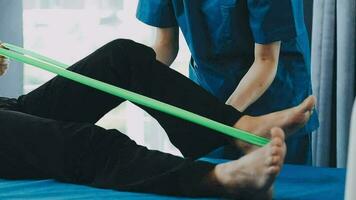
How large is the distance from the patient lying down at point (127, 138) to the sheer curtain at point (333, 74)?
689 millimetres

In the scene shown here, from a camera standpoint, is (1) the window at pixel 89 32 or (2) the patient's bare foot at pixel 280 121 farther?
(1) the window at pixel 89 32

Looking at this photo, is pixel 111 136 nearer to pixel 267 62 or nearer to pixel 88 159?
pixel 88 159

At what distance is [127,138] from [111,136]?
0.04 metres

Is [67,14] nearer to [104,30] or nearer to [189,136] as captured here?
[104,30]

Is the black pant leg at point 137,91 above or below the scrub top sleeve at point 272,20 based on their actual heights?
below

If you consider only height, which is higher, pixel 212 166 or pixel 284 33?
pixel 284 33

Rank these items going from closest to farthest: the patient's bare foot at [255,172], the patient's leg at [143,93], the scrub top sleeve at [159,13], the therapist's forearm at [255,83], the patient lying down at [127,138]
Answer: the patient's bare foot at [255,172] → the patient lying down at [127,138] → the patient's leg at [143,93] → the therapist's forearm at [255,83] → the scrub top sleeve at [159,13]

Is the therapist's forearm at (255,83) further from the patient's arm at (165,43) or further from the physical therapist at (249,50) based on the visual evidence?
the patient's arm at (165,43)

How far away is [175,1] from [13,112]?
0.56m

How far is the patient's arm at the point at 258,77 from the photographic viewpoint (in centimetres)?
148

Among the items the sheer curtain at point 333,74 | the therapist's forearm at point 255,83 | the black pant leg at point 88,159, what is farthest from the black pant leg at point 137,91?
the sheer curtain at point 333,74

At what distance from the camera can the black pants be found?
118 centimetres

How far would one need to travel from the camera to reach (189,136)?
4.35ft

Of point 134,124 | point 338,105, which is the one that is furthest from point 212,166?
point 134,124
